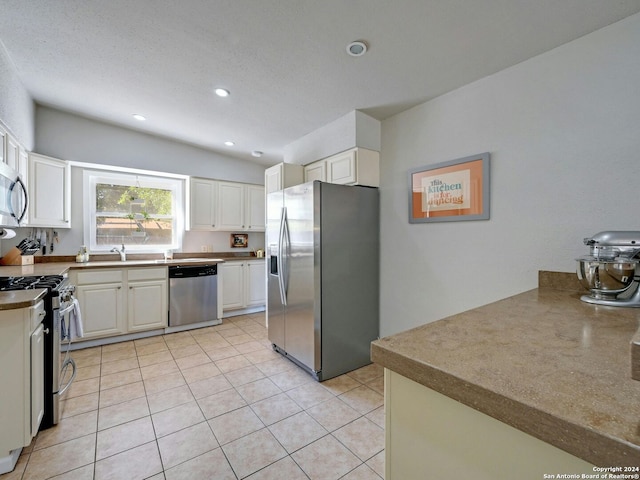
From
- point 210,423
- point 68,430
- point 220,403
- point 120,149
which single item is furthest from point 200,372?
point 120,149

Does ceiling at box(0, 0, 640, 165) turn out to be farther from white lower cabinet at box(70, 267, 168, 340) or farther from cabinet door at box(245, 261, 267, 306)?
cabinet door at box(245, 261, 267, 306)

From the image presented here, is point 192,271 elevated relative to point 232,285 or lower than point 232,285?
elevated

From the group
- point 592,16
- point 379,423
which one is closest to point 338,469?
point 379,423

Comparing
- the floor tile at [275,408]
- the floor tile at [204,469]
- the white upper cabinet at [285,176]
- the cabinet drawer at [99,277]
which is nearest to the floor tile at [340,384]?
the floor tile at [275,408]

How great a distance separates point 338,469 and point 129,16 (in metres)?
3.06

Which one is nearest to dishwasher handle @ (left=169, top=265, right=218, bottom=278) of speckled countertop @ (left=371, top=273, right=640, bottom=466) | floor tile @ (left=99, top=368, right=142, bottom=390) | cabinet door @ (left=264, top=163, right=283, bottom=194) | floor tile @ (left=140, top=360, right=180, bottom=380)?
floor tile @ (left=140, top=360, right=180, bottom=380)

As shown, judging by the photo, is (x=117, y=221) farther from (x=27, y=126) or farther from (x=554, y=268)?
(x=554, y=268)

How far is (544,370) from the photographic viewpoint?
65 centimetres

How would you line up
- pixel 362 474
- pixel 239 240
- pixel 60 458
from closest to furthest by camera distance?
pixel 362 474 < pixel 60 458 < pixel 239 240

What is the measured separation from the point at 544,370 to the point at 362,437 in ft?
4.98

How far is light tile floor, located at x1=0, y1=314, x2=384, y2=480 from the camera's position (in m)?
1.56

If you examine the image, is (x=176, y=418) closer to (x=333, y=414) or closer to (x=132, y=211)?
(x=333, y=414)

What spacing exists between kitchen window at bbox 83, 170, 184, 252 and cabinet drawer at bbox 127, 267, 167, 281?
77 centimetres

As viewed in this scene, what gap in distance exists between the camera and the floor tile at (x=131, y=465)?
1.51 meters
